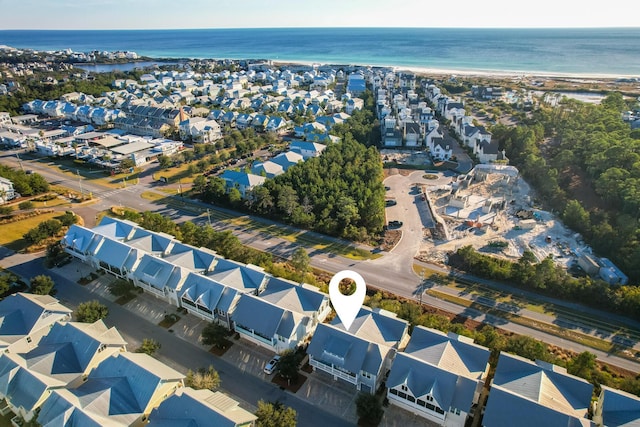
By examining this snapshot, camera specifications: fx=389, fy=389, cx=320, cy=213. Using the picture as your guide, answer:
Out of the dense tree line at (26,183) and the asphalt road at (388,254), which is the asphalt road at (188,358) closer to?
the asphalt road at (388,254)

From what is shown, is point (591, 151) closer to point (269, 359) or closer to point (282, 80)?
point (269, 359)

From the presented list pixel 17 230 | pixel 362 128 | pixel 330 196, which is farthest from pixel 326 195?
pixel 17 230

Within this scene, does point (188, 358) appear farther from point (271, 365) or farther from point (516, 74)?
point (516, 74)

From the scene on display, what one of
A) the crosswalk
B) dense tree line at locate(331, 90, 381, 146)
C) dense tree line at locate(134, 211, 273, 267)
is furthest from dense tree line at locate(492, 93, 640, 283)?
the crosswalk

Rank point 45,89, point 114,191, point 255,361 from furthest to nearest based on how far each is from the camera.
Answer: point 45,89 → point 114,191 → point 255,361

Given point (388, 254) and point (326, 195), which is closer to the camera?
point (388, 254)
